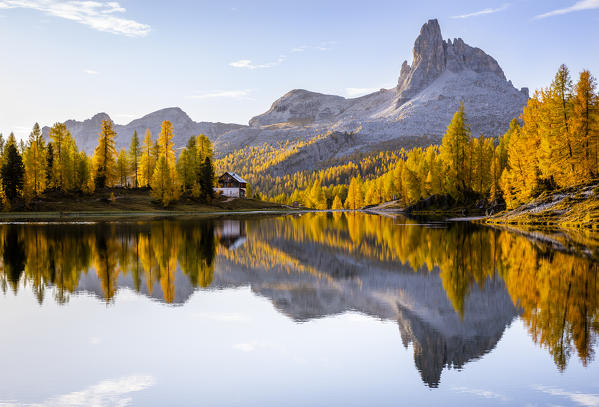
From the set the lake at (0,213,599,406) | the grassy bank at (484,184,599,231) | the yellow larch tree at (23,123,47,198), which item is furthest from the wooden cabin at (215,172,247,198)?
the lake at (0,213,599,406)

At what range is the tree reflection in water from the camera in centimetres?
1235

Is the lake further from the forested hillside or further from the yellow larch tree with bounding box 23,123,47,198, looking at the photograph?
the yellow larch tree with bounding box 23,123,47,198

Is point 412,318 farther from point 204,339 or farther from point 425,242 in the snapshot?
point 425,242

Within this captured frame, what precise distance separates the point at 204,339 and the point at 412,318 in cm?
648

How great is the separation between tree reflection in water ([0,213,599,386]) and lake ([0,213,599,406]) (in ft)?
0.29

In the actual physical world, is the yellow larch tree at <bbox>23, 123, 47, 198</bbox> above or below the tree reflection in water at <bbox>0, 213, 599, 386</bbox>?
above

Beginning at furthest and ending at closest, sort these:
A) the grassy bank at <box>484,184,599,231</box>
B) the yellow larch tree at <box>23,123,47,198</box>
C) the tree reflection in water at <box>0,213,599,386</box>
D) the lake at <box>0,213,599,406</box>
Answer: the yellow larch tree at <box>23,123,47,198</box> → the grassy bank at <box>484,184,599,231</box> → the tree reflection in water at <box>0,213,599,386</box> → the lake at <box>0,213,599,406</box>

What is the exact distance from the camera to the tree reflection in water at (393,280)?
1235cm

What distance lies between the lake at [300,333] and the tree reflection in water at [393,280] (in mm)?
89

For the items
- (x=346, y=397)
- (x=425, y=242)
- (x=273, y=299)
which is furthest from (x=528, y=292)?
(x=425, y=242)

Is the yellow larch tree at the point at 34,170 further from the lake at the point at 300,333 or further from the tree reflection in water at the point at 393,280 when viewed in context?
the lake at the point at 300,333

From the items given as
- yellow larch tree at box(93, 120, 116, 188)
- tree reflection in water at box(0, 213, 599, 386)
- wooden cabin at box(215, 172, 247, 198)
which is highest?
yellow larch tree at box(93, 120, 116, 188)

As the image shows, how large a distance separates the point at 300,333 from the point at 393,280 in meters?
8.81

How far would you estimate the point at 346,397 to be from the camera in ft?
28.2
